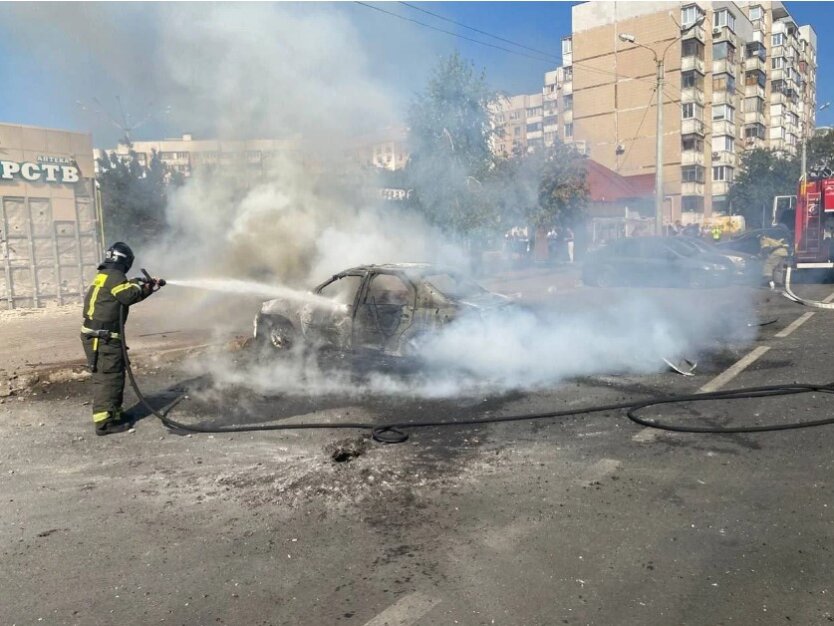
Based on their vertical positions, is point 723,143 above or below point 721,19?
below

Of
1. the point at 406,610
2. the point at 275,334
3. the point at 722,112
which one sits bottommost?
the point at 406,610

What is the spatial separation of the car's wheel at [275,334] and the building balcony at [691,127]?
160 feet

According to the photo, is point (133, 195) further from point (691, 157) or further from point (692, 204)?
point (692, 204)

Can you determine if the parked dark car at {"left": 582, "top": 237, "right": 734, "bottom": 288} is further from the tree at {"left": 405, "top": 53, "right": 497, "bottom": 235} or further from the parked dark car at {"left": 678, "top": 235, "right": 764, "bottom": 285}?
the tree at {"left": 405, "top": 53, "right": 497, "bottom": 235}

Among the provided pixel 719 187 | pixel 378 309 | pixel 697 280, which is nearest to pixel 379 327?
pixel 378 309

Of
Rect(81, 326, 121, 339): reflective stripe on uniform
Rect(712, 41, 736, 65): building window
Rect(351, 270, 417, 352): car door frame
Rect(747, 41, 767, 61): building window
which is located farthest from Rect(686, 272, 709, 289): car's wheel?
Rect(747, 41, 767, 61): building window

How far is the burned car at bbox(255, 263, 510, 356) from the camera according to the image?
7301 millimetres

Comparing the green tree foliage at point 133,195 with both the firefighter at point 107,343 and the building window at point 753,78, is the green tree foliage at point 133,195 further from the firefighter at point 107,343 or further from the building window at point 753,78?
the building window at point 753,78

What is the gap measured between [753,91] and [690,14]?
529 inches

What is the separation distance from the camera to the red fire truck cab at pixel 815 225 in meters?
15.6

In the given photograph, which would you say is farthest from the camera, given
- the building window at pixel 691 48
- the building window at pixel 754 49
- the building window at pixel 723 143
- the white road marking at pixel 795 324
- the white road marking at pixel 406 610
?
the building window at pixel 754 49

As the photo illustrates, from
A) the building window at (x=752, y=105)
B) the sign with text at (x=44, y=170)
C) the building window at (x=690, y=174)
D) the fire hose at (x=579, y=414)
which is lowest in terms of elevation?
the fire hose at (x=579, y=414)

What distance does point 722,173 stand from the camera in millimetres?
52312

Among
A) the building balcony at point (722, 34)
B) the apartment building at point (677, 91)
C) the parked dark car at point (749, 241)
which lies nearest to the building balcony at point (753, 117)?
the apartment building at point (677, 91)
